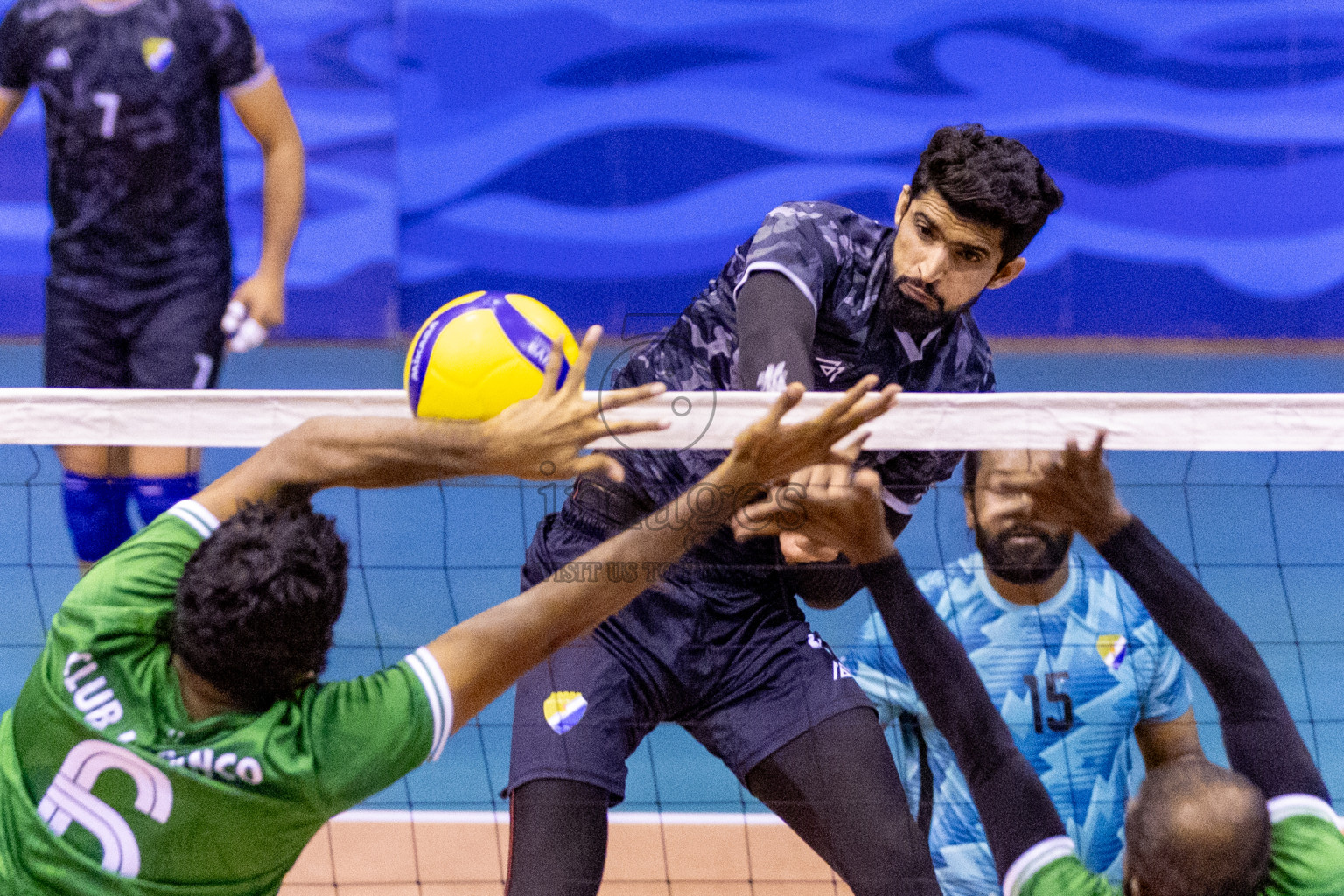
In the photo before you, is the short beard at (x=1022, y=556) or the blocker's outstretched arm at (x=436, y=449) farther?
the short beard at (x=1022, y=556)

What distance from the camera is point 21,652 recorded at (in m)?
5.10

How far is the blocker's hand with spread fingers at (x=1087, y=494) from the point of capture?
2270 millimetres

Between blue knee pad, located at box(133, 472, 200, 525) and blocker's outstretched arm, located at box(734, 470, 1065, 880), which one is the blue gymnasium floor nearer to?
blue knee pad, located at box(133, 472, 200, 525)

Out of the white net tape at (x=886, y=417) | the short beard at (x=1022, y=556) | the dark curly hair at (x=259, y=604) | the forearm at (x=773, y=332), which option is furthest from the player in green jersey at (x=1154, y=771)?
the dark curly hair at (x=259, y=604)

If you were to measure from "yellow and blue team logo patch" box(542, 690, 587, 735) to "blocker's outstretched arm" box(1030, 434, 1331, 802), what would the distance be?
3.50 ft

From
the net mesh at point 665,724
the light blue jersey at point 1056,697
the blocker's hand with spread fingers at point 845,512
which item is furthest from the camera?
the net mesh at point 665,724

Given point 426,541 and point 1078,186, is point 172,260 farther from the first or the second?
point 1078,186

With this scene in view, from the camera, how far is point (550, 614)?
84.6 inches

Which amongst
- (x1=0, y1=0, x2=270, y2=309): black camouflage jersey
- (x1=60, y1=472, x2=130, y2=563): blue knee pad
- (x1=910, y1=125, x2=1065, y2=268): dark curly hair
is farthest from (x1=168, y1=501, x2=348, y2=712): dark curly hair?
(x1=0, y1=0, x2=270, y2=309): black camouflage jersey

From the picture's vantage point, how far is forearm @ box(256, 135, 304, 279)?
173 inches

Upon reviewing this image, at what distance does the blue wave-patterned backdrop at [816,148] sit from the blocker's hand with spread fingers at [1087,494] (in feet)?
25.2

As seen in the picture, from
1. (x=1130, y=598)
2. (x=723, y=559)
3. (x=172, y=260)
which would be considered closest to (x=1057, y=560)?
(x=1130, y=598)

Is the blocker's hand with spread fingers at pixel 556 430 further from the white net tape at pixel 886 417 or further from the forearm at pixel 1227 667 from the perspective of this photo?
the forearm at pixel 1227 667

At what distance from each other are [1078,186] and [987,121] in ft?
2.87
